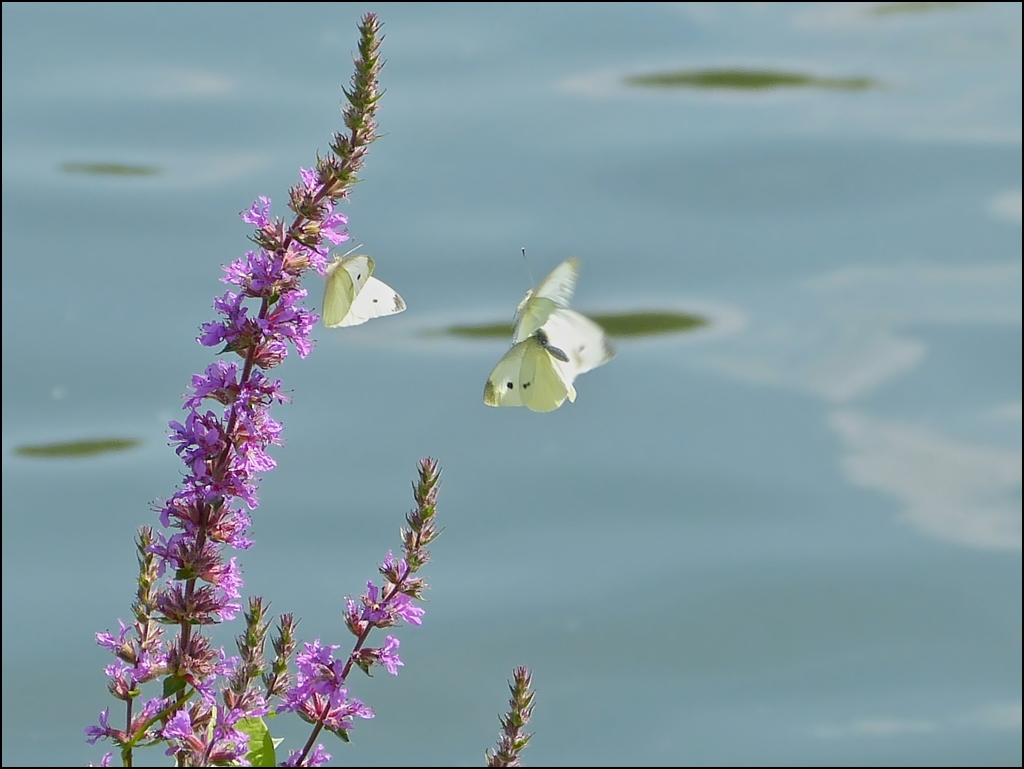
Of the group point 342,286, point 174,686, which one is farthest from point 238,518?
point 342,286

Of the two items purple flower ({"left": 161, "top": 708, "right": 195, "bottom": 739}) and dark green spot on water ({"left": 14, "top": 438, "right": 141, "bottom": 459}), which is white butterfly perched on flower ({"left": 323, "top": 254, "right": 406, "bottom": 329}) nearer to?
purple flower ({"left": 161, "top": 708, "right": 195, "bottom": 739})

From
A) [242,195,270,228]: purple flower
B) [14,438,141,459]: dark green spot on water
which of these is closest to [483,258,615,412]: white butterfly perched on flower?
[242,195,270,228]: purple flower

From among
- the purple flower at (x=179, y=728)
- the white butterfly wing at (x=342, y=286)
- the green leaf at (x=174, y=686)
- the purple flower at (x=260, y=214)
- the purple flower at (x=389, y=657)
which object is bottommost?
the purple flower at (x=179, y=728)

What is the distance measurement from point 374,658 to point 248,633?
0.19 meters

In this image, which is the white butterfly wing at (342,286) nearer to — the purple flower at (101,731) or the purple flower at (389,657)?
the purple flower at (389,657)

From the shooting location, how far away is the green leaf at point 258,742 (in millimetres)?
1572

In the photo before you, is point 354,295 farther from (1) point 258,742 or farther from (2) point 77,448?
(2) point 77,448

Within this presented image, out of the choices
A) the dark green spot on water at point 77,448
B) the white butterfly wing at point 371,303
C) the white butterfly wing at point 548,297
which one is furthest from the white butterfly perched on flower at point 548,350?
the dark green spot on water at point 77,448

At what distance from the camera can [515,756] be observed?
4.99 feet

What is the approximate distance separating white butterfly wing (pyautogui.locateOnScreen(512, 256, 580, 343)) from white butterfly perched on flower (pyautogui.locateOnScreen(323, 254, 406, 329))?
0.72 ft

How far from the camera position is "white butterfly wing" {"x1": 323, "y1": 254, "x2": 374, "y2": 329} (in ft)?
7.07

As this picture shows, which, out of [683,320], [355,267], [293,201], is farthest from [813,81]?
[293,201]

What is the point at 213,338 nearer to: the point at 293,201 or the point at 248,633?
the point at 293,201

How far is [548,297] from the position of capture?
7.93ft
